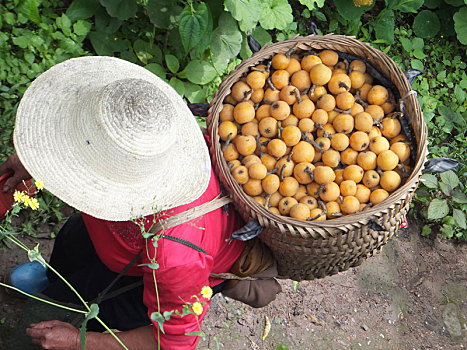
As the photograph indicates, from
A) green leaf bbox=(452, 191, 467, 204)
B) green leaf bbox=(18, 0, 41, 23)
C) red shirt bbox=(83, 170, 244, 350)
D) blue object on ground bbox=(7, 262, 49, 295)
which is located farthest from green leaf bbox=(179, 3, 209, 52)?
green leaf bbox=(452, 191, 467, 204)

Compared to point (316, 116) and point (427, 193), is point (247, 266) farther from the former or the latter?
point (427, 193)

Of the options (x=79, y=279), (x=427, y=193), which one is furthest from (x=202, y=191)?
(x=427, y=193)

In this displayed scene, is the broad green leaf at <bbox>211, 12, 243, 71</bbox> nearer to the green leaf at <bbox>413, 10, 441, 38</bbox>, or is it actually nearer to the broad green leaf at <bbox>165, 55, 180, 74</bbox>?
the broad green leaf at <bbox>165, 55, 180, 74</bbox>

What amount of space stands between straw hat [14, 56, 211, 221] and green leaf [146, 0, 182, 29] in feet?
4.83

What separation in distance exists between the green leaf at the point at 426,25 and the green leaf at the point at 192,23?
270 cm

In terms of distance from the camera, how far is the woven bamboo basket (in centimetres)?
186

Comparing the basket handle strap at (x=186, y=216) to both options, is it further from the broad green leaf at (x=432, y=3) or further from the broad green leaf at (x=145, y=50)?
the broad green leaf at (x=432, y=3)

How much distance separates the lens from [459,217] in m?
3.90

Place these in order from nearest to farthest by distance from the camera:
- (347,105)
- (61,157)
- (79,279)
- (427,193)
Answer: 1. (61,157)
2. (347,105)
3. (79,279)
4. (427,193)

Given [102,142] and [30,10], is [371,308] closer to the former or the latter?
[102,142]

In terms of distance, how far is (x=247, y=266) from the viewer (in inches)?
82.7

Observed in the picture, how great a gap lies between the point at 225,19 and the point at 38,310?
2.01 m

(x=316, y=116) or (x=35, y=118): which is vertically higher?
(x=35, y=118)

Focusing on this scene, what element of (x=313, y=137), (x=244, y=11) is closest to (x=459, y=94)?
(x=244, y=11)
